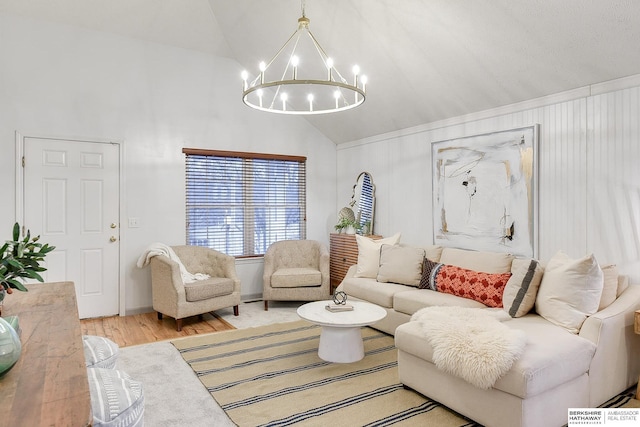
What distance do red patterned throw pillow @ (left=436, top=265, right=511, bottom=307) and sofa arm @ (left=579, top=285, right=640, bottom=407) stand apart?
2.43ft

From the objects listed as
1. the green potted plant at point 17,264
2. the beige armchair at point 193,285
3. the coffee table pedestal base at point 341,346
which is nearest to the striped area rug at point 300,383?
the coffee table pedestal base at point 341,346

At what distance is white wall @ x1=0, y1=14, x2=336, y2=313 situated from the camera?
4.11m

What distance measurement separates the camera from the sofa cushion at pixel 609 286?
8.98 feet

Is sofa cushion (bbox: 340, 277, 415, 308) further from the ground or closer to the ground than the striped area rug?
further from the ground

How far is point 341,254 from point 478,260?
2155 mm

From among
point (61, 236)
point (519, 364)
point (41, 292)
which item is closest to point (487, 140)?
point (519, 364)

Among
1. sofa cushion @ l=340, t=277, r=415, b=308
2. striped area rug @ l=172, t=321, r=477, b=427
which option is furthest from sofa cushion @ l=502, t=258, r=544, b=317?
sofa cushion @ l=340, t=277, r=415, b=308

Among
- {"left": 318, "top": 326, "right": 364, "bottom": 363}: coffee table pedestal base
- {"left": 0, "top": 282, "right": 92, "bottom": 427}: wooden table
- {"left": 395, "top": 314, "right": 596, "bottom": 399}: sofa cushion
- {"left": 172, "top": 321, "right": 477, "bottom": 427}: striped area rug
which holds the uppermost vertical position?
{"left": 0, "top": 282, "right": 92, "bottom": 427}: wooden table

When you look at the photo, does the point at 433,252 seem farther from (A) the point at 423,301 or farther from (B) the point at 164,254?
(B) the point at 164,254

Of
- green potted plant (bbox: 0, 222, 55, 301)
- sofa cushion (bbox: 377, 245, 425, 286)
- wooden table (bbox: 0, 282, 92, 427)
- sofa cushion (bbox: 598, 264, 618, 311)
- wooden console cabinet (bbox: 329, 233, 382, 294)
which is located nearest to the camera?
wooden table (bbox: 0, 282, 92, 427)

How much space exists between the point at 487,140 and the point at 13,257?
12.4 ft

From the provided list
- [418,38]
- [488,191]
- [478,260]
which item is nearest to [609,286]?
[478,260]

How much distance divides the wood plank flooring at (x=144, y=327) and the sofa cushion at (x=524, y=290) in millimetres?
2620

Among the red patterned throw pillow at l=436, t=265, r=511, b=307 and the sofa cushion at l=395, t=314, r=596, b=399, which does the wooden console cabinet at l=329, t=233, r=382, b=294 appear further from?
the sofa cushion at l=395, t=314, r=596, b=399
